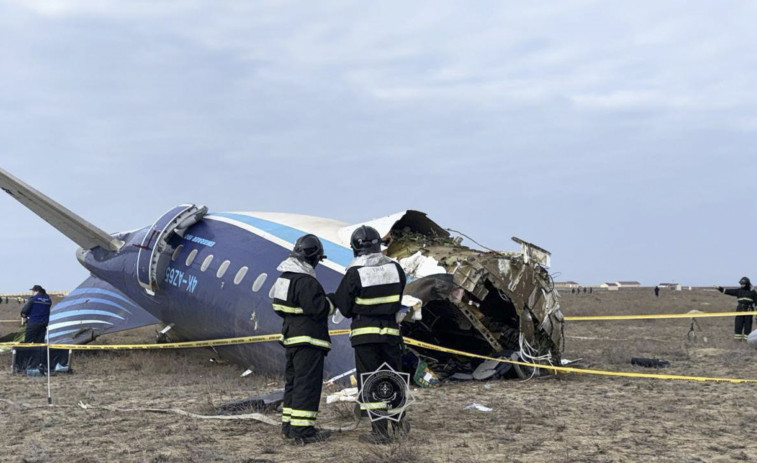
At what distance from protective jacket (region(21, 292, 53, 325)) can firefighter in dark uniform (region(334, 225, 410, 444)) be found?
14028 millimetres

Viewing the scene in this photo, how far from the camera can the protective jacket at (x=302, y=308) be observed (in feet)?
30.8

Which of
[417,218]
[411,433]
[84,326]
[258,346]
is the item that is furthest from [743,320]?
[84,326]

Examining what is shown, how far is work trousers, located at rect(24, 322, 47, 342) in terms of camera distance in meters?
20.4

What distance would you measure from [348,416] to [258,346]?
510 centimetres

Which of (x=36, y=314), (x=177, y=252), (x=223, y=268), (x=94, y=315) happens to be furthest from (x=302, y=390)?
(x=94, y=315)

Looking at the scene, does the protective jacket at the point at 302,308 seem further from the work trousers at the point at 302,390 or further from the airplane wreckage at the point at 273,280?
the airplane wreckage at the point at 273,280

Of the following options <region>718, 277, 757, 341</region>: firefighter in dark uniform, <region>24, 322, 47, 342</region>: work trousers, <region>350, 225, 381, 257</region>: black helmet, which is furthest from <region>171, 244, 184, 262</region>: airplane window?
<region>718, 277, 757, 341</region>: firefighter in dark uniform

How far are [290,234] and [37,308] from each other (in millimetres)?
8559

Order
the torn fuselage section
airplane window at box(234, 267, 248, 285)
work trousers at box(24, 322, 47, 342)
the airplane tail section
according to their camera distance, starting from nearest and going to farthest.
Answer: the torn fuselage section → airplane window at box(234, 267, 248, 285) → the airplane tail section → work trousers at box(24, 322, 47, 342)

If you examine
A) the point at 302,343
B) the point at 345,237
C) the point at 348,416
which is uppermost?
the point at 345,237

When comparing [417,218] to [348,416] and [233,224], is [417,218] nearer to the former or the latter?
[233,224]

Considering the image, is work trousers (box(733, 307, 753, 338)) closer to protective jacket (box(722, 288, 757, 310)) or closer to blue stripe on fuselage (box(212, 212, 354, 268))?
protective jacket (box(722, 288, 757, 310))

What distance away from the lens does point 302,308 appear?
944cm

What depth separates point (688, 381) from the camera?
15.3 m
